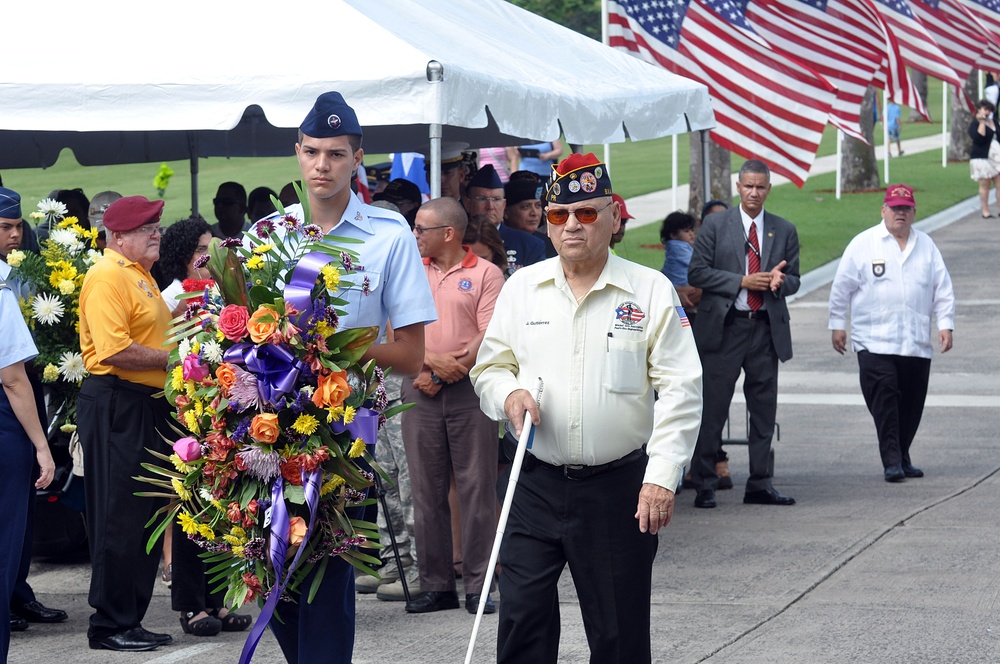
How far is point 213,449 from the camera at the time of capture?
4.50 m

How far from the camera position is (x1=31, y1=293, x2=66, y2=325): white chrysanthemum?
Result: 7387 millimetres

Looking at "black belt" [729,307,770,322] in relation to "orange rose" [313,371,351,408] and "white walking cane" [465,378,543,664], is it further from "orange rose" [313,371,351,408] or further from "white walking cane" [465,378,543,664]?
"orange rose" [313,371,351,408]

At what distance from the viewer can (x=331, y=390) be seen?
4.40 m

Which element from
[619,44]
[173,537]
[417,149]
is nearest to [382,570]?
[173,537]

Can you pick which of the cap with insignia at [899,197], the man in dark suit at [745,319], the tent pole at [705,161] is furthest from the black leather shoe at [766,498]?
the tent pole at [705,161]

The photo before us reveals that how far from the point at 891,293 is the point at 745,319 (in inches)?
56.6

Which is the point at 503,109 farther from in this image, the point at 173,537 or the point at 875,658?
the point at 875,658

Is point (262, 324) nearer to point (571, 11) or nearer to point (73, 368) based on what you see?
point (73, 368)

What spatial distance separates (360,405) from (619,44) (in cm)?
918

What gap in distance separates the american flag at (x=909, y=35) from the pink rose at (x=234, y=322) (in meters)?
11.8

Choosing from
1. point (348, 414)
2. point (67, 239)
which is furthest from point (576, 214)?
point (67, 239)

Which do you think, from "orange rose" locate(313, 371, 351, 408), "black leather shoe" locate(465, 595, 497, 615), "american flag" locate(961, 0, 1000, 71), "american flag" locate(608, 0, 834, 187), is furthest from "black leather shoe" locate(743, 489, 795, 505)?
"american flag" locate(961, 0, 1000, 71)

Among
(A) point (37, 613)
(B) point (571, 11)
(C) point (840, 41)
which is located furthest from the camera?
(B) point (571, 11)

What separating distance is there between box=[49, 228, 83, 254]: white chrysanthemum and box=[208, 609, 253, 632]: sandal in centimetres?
210
